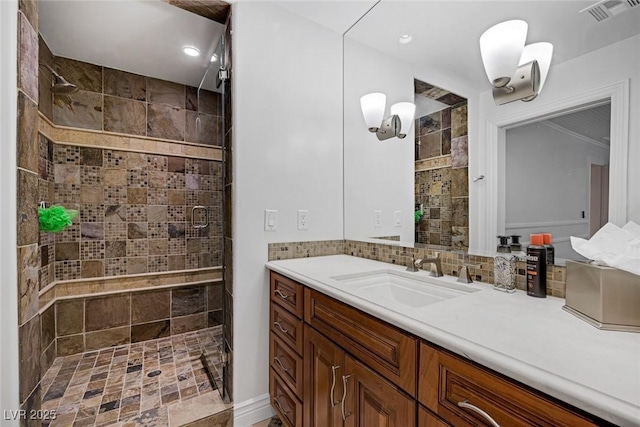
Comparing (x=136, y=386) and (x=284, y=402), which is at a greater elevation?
(x=284, y=402)

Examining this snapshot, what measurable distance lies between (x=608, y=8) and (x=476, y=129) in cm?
52

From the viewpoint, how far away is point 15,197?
3.18ft

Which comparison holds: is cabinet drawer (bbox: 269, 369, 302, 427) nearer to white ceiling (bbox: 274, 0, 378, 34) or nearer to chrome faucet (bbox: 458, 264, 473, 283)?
chrome faucet (bbox: 458, 264, 473, 283)

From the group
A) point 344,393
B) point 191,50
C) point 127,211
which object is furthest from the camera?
point 127,211

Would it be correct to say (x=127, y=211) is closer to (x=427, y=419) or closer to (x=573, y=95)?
(x=427, y=419)

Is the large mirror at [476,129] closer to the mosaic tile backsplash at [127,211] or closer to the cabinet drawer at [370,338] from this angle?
the cabinet drawer at [370,338]

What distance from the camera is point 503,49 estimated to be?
1123 mm

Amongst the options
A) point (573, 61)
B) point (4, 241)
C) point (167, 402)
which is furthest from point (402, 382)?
point (167, 402)

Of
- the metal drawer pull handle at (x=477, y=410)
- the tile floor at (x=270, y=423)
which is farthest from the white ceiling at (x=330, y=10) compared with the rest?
the tile floor at (x=270, y=423)

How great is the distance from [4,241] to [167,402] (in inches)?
53.7

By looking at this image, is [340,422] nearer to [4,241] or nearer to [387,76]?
[4,241]

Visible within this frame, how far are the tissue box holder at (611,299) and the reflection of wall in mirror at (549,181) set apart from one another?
0.28 meters

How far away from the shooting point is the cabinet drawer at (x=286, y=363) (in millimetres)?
1363

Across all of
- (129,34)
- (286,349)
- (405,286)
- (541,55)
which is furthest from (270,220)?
(129,34)
